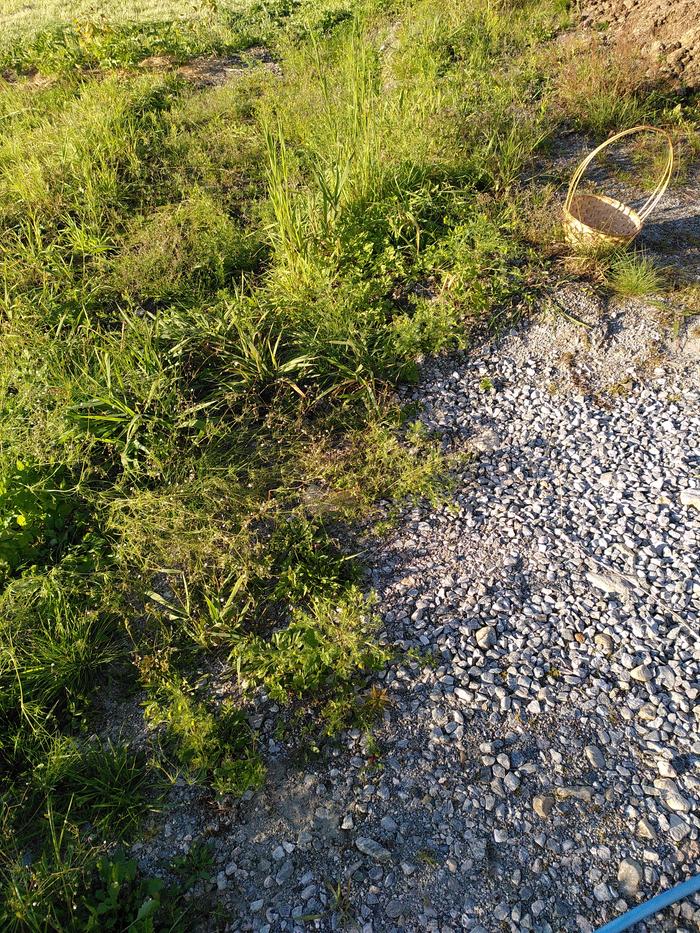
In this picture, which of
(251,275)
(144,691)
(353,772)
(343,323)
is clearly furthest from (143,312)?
(353,772)

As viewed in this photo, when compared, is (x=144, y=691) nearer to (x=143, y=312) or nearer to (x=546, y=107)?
(x=143, y=312)

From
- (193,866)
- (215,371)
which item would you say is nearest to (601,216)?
(215,371)

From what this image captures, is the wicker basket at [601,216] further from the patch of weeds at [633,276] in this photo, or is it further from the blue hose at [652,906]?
the blue hose at [652,906]

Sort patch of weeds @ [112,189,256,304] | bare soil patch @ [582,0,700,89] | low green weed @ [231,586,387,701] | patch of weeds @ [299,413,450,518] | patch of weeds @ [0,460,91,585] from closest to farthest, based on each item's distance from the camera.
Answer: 1. low green weed @ [231,586,387,701]
2. patch of weeds @ [0,460,91,585]
3. patch of weeds @ [299,413,450,518]
4. patch of weeds @ [112,189,256,304]
5. bare soil patch @ [582,0,700,89]

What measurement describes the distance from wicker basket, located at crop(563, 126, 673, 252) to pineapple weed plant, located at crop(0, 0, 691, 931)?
354mm

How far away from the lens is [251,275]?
4.65 metres

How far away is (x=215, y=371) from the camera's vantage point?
3867 mm

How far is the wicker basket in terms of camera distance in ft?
13.6

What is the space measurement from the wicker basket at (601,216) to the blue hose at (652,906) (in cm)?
355

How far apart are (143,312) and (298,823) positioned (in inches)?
132

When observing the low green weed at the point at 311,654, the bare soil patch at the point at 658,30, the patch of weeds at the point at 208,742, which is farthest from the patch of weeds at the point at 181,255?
the bare soil patch at the point at 658,30

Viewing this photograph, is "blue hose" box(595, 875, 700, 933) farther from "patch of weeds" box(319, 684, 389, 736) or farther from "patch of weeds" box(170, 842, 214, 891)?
"patch of weeds" box(170, 842, 214, 891)

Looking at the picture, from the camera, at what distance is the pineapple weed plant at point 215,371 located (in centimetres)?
257

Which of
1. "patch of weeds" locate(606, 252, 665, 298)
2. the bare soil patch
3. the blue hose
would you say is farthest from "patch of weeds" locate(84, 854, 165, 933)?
the bare soil patch
